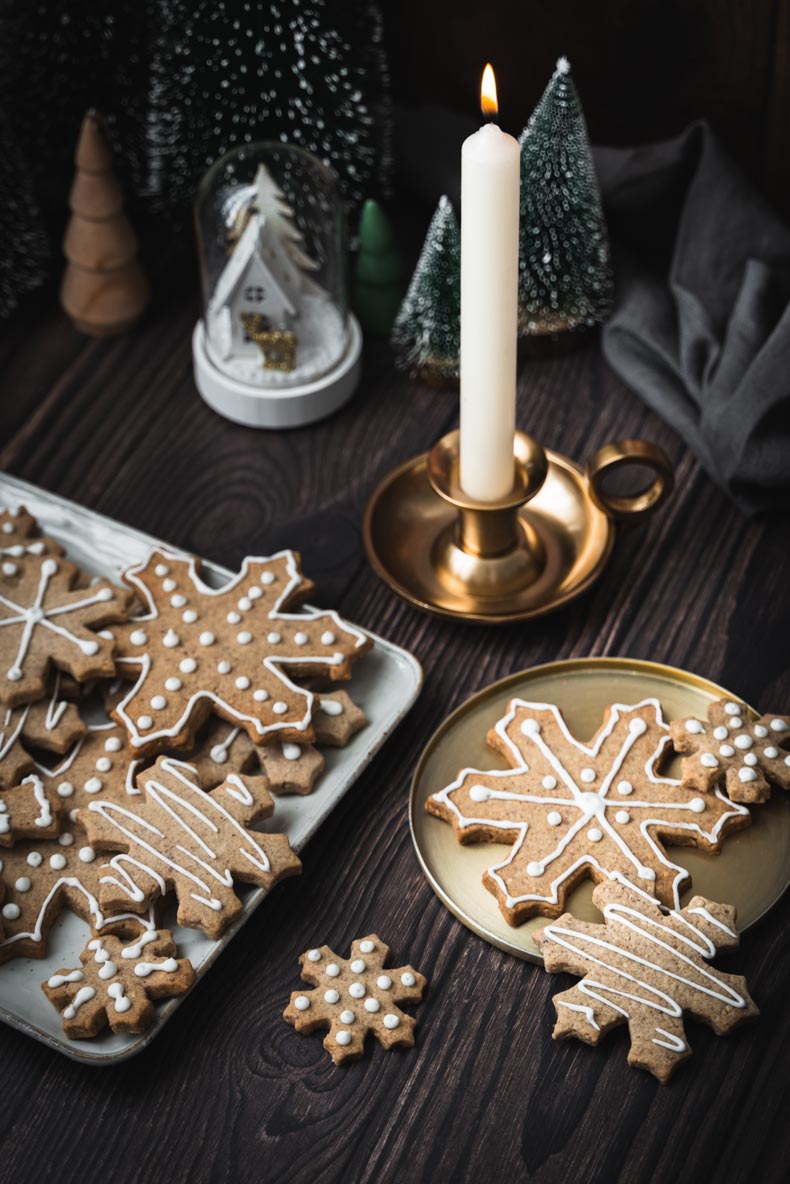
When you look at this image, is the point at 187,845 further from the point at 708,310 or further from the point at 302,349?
the point at 708,310

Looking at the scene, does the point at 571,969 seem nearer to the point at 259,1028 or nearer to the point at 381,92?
the point at 259,1028

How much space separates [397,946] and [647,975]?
0.64 ft

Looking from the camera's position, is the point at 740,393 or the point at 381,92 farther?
the point at 381,92

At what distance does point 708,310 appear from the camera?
1.45 meters

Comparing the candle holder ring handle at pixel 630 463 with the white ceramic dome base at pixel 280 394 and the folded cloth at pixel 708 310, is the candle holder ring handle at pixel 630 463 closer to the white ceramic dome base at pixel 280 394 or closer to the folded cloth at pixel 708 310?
the folded cloth at pixel 708 310

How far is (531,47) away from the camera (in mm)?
1550

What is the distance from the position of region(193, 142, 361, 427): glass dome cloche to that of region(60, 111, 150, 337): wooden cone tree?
10 cm

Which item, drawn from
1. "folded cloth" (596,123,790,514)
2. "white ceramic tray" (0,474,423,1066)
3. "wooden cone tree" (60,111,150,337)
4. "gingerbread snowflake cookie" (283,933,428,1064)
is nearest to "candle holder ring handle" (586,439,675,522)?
"folded cloth" (596,123,790,514)

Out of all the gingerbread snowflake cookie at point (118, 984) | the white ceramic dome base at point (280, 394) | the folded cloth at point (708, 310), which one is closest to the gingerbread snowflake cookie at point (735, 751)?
the folded cloth at point (708, 310)

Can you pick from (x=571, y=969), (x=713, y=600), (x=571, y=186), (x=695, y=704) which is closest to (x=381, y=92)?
(x=571, y=186)

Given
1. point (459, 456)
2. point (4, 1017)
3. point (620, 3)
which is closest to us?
point (4, 1017)

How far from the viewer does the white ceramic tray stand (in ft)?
3.32

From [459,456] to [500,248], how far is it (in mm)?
216

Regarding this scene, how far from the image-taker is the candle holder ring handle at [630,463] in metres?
1.21
